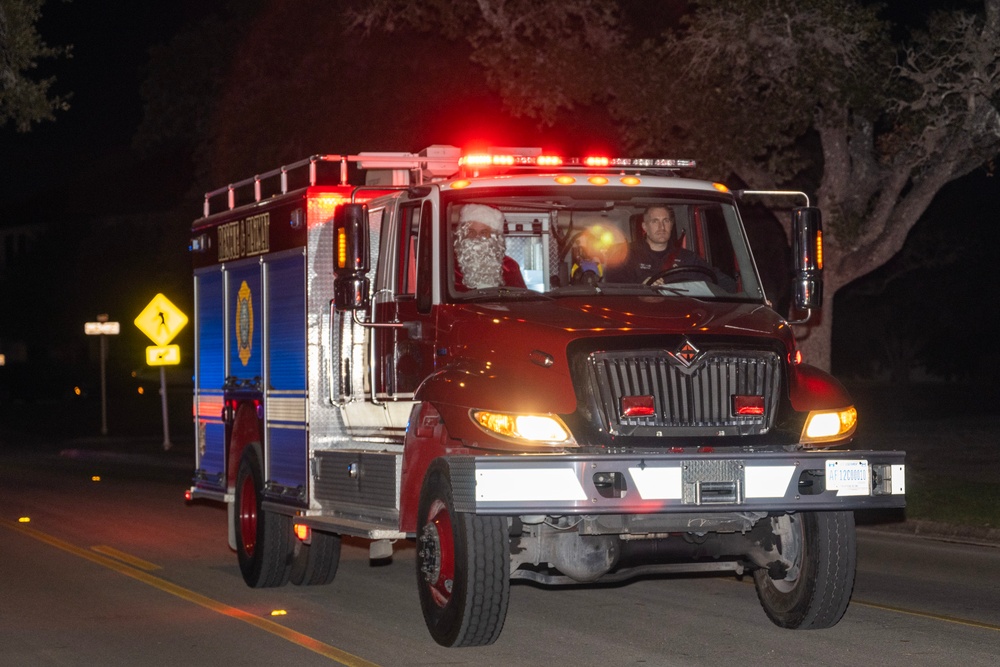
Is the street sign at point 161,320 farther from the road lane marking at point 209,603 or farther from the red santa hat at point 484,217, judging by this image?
the red santa hat at point 484,217

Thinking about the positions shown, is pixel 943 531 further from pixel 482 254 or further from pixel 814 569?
pixel 482 254

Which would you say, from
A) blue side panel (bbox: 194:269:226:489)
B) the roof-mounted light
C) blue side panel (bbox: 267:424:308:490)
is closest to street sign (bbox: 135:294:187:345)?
blue side panel (bbox: 194:269:226:489)

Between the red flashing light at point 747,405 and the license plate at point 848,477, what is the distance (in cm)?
47

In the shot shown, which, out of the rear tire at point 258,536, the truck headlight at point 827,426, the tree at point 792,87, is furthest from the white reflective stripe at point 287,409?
the tree at point 792,87

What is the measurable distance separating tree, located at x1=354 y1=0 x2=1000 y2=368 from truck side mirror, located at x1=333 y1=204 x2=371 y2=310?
9908mm

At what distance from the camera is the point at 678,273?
972 centimetres

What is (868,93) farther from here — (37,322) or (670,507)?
(37,322)

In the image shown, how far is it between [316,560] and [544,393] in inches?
171

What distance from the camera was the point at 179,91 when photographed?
46.9m

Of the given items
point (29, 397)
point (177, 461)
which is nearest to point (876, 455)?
point (177, 461)

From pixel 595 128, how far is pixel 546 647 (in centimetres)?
1653

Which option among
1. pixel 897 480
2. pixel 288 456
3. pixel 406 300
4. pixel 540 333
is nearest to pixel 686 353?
pixel 540 333

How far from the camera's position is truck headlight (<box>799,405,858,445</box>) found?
8.82 metres

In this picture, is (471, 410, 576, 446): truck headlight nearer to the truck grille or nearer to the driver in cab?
the truck grille
